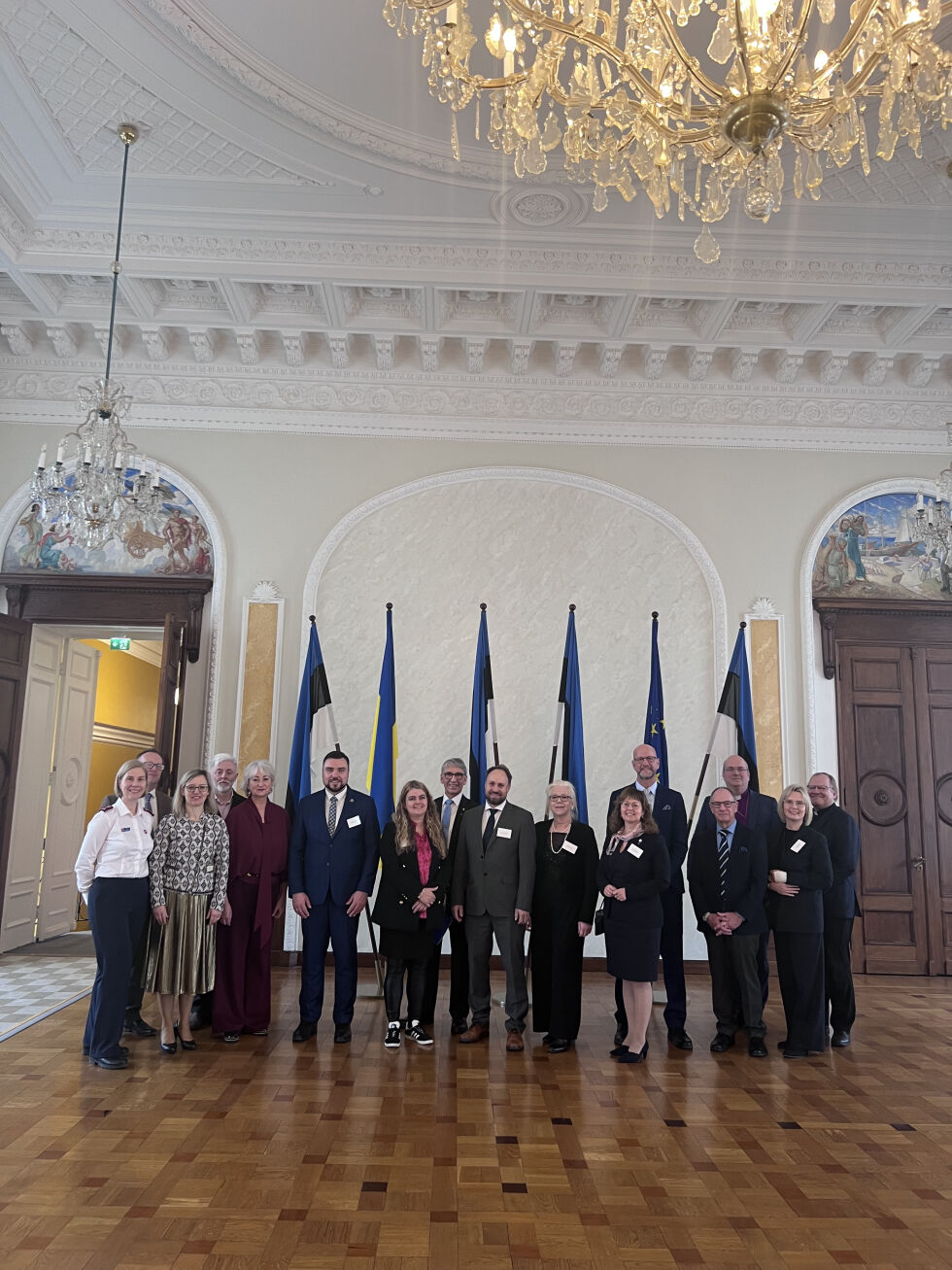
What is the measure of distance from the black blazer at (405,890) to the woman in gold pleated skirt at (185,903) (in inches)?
36.8

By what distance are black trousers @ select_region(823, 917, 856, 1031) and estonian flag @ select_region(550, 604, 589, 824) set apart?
1959 mm

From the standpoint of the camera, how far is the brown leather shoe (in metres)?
5.55

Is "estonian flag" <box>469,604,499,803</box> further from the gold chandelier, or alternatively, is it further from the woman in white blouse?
the gold chandelier

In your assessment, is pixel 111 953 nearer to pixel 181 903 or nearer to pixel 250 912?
pixel 181 903

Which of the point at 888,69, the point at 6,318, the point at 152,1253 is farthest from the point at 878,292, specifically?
the point at 152,1253

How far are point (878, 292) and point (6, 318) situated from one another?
24.0 feet

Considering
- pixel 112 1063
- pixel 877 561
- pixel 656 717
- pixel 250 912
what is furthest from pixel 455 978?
pixel 877 561

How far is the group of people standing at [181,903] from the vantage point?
501 centimetres

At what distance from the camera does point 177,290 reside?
26.4ft

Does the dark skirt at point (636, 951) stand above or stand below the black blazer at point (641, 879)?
below

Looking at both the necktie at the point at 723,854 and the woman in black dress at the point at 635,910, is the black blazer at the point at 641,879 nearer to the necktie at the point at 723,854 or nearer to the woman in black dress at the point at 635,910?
the woman in black dress at the point at 635,910

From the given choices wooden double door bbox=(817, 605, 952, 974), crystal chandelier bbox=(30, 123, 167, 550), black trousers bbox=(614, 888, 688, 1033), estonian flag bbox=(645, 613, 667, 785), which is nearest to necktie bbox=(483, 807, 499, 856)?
black trousers bbox=(614, 888, 688, 1033)

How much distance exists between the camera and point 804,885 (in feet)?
18.1

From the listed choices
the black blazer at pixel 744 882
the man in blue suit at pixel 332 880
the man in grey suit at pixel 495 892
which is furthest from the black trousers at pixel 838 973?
the man in blue suit at pixel 332 880
